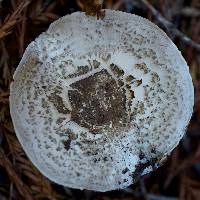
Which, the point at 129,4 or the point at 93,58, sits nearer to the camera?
the point at 93,58

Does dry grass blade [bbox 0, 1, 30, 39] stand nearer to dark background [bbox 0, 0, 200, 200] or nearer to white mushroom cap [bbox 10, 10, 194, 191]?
dark background [bbox 0, 0, 200, 200]

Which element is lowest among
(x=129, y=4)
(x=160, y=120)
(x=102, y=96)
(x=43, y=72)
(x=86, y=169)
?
(x=86, y=169)

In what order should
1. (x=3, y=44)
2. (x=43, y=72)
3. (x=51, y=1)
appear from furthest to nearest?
(x=51, y=1), (x=3, y=44), (x=43, y=72)

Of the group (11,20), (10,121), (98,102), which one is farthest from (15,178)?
(11,20)

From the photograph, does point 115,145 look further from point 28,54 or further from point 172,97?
point 28,54

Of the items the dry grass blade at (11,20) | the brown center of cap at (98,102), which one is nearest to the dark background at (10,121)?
the dry grass blade at (11,20)

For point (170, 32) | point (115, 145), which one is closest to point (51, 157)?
point (115, 145)

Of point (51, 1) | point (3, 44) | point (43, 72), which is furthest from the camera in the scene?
point (51, 1)
